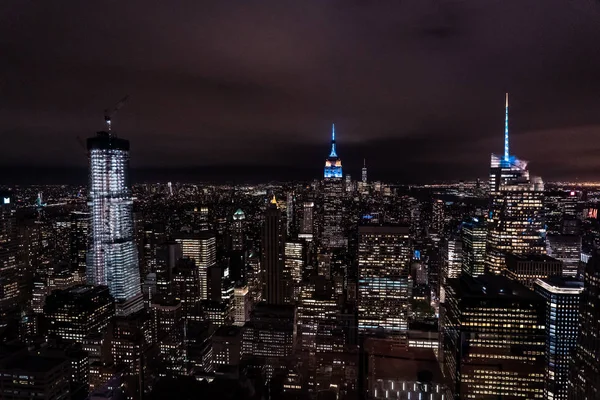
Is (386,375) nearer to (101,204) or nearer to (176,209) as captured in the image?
(101,204)

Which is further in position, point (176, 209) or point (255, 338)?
point (176, 209)

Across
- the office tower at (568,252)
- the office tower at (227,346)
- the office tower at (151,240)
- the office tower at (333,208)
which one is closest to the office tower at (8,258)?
the office tower at (151,240)

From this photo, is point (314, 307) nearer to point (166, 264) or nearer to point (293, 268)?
point (293, 268)

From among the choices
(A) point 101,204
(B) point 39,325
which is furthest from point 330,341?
(A) point 101,204

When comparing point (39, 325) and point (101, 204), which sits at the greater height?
point (101, 204)

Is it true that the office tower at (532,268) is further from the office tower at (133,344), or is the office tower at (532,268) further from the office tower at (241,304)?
the office tower at (133,344)

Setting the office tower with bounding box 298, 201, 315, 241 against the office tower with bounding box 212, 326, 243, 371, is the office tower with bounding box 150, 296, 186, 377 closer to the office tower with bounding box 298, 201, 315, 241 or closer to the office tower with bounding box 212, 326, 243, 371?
the office tower with bounding box 212, 326, 243, 371
